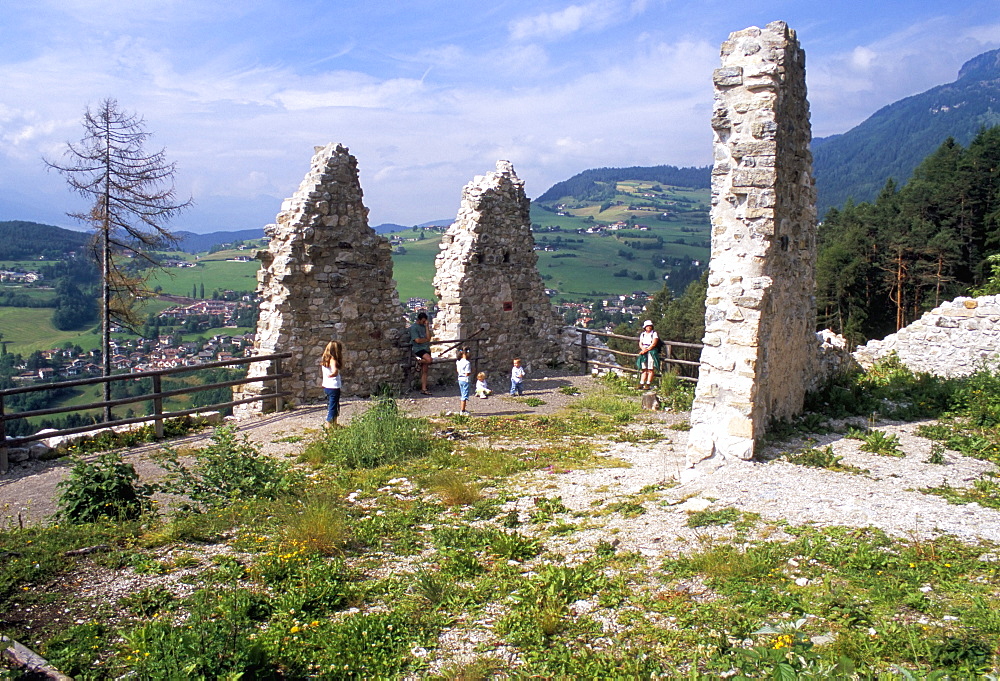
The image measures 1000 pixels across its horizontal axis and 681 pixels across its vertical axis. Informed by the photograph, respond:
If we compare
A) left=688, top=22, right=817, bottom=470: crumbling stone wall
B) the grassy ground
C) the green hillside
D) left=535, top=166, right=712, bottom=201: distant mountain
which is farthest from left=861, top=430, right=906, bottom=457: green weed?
left=535, top=166, right=712, bottom=201: distant mountain

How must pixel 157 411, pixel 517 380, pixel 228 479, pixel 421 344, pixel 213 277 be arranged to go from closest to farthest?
pixel 228 479 → pixel 157 411 → pixel 517 380 → pixel 421 344 → pixel 213 277

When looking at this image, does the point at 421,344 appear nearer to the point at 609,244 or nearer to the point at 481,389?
the point at 481,389

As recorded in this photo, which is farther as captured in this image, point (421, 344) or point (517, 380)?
point (421, 344)

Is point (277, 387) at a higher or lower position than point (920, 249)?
lower

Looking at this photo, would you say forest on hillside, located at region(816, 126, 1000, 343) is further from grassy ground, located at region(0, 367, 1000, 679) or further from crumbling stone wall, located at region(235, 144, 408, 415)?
grassy ground, located at region(0, 367, 1000, 679)

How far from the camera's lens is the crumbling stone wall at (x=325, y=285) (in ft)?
41.1

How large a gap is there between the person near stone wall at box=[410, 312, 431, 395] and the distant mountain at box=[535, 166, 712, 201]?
110m

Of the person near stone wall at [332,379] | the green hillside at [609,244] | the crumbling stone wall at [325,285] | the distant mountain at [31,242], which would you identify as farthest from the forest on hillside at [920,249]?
the distant mountain at [31,242]

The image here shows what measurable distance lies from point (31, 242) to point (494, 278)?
44.0 m

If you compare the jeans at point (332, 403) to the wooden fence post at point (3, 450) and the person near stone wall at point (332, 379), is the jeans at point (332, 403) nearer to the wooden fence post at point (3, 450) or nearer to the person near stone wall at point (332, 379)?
the person near stone wall at point (332, 379)

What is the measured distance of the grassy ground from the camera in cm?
377

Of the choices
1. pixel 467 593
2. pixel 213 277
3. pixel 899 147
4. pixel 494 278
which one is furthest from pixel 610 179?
pixel 467 593

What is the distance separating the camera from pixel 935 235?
113ft

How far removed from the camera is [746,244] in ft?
26.0
